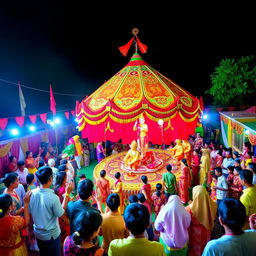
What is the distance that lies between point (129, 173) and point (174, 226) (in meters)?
4.36

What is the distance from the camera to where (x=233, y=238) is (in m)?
1.76

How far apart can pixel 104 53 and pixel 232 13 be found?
8.61m

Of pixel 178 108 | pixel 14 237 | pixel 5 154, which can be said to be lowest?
pixel 14 237

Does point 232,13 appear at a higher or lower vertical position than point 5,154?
higher

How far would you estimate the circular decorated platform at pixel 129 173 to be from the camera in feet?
19.4

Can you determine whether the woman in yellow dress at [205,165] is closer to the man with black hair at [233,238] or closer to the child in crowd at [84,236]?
the man with black hair at [233,238]

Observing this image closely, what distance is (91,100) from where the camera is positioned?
24.4 feet

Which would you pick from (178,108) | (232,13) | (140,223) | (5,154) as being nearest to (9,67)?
(5,154)

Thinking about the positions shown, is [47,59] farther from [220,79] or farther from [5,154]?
[220,79]

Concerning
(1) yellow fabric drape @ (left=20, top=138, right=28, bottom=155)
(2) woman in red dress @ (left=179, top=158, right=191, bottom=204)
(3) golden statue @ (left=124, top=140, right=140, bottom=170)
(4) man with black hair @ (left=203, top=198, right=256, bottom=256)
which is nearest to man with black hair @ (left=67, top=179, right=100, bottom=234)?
(4) man with black hair @ (left=203, top=198, right=256, bottom=256)

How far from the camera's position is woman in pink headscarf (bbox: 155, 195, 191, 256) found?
2.58 meters

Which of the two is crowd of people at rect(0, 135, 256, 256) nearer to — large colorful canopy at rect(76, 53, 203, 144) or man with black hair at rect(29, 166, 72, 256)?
man with black hair at rect(29, 166, 72, 256)

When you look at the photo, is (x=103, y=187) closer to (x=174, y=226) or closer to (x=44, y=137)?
(x=174, y=226)

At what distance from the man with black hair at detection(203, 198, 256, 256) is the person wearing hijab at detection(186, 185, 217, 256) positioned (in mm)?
904
